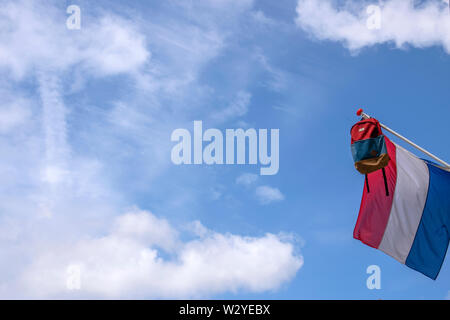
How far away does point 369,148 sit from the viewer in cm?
1819

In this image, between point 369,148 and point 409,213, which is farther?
point 409,213

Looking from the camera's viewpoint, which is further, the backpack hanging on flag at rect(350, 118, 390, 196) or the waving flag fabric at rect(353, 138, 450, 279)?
the waving flag fabric at rect(353, 138, 450, 279)

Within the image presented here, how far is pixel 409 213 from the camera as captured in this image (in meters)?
19.0

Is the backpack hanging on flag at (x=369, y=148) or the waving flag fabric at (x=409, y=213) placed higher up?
the backpack hanging on flag at (x=369, y=148)

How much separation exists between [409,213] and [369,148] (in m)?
3.32

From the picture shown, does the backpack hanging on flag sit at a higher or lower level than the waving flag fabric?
higher

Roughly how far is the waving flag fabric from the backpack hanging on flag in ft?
4.20

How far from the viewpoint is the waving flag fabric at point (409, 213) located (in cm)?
1847

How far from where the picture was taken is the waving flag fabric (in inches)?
727

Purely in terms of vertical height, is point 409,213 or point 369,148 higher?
point 369,148

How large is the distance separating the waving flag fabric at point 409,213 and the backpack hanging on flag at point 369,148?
1280mm
